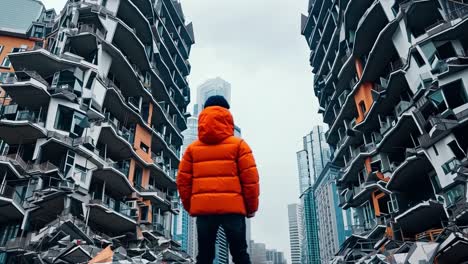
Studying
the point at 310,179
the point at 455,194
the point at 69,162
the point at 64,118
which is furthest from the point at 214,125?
the point at 310,179

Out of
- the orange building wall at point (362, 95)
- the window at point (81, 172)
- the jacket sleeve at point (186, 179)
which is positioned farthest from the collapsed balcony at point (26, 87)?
the orange building wall at point (362, 95)

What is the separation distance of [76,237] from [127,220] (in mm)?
6508

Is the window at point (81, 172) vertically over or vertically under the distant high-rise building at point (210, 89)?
under

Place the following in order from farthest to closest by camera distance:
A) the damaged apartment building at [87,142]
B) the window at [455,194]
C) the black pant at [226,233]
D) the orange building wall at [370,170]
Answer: the orange building wall at [370,170] → the damaged apartment building at [87,142] → the window at [455,194] → the black pant at [226,233]

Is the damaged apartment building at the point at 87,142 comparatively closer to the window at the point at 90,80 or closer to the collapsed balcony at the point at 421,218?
the window at the point at 90,80

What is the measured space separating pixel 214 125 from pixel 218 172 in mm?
697

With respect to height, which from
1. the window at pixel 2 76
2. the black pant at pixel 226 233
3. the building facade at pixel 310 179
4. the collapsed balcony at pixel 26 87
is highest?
the building facade at pixel 310 179

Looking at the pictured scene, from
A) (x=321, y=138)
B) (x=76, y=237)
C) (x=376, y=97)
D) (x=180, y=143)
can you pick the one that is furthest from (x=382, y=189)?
(x=321, y=138)

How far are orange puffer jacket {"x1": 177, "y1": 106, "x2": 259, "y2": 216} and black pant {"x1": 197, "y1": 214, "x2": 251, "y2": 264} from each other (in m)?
0.12

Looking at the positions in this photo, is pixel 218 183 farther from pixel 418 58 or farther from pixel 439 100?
pixel 418 58

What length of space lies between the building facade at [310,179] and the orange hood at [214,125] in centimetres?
11048

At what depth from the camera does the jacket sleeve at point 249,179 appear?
568cm

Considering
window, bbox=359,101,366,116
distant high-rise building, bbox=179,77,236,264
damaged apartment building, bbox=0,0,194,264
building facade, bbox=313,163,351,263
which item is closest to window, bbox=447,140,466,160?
window, bbox=359,101,366,116

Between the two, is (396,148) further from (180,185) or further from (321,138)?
(321,138)
